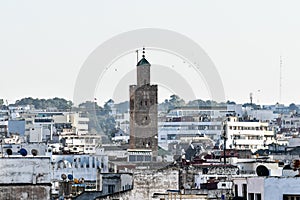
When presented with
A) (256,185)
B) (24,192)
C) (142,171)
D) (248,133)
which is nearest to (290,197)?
(256,185)

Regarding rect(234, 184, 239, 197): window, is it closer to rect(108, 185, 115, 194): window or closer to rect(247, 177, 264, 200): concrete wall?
rect(247, 177, 264, 200): concrete wall

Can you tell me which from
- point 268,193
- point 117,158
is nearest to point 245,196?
point 268,193

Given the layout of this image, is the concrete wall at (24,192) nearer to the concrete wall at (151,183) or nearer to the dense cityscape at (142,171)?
the dense cityscape at (142,171)

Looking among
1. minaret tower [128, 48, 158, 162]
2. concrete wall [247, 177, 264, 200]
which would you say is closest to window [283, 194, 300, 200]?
concrete wall [247, 177, 264, 200]

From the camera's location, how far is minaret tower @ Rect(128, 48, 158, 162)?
13625 cm

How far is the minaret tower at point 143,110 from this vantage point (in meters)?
136

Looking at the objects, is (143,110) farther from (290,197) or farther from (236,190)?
(290,197)

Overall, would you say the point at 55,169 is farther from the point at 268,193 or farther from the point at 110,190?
the point at 268,193

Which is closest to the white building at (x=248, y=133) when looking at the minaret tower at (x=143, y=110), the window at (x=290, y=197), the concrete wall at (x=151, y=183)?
the minaret tower at (x=143, y=110)

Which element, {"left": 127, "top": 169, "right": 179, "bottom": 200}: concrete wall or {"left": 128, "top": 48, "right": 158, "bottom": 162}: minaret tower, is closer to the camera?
{"left": 127, "top": 169, "right": 179, "bottom": 200}: concrete wall

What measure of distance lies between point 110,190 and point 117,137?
13405 centimetres

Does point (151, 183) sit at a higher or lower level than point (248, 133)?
lower

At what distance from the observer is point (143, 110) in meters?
142

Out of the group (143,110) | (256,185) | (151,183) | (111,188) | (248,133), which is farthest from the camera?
(248,133)
